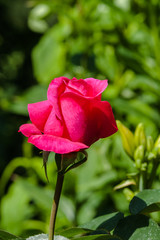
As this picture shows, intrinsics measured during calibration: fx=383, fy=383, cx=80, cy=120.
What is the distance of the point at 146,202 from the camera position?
40 centimetres

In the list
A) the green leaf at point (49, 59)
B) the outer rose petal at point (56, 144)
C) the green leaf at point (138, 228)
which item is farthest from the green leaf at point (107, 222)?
the green leaf at point (49, 59)

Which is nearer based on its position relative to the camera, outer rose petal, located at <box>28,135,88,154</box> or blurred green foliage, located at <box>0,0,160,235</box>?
outer rose petal, located at <box>28,135,88,154</box>

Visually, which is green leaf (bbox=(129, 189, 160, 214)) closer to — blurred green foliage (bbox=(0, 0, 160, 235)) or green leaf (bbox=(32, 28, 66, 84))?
blurred green foliage (bbox=(0, 0, 160, 235))

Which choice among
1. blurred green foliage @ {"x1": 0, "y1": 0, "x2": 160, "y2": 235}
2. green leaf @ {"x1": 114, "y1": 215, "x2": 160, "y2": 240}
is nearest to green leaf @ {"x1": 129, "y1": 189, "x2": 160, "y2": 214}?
green leaf @ {"x1": 114, "y1": 215, "x2": 160, "y2": 240}

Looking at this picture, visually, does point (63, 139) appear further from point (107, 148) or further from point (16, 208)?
point (16, 208)

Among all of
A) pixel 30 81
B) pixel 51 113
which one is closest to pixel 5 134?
pixel 30 81

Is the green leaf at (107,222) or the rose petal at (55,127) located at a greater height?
the rose petal at (55,127)

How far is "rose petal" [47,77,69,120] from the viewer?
0.36m

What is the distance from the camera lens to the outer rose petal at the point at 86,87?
36cm

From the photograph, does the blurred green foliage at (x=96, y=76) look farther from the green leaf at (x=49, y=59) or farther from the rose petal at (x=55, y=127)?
the rose petal at (x=55, y=127)

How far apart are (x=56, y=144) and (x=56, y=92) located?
57 mm

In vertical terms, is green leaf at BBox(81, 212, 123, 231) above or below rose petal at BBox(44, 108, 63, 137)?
below

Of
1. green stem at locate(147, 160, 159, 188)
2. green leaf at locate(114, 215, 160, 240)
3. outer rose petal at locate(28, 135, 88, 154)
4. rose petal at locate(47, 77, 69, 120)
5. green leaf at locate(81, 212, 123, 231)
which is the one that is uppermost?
rose petal at locate(47, 77, 69, 120)

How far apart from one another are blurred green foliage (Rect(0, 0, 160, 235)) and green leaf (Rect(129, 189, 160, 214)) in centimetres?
34
